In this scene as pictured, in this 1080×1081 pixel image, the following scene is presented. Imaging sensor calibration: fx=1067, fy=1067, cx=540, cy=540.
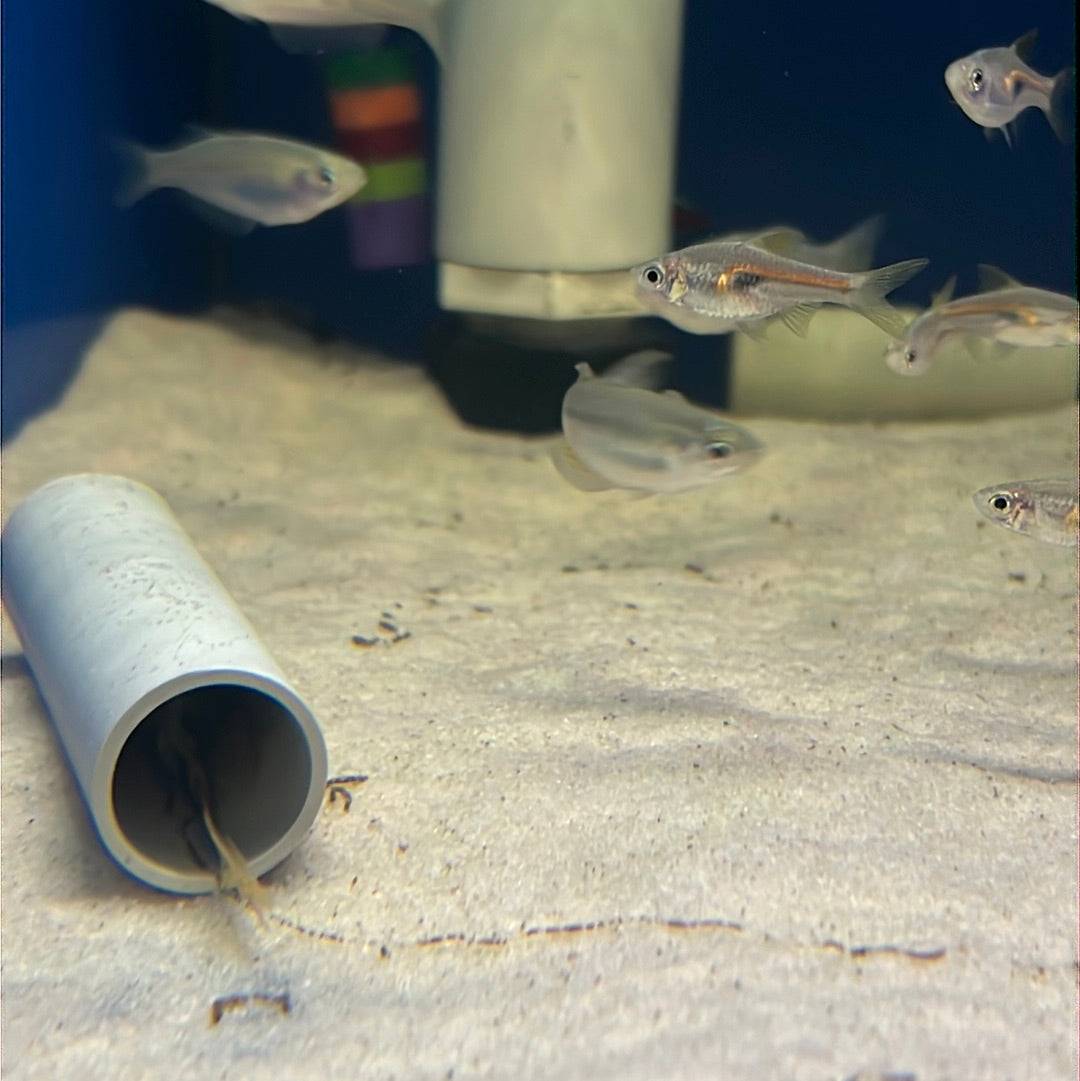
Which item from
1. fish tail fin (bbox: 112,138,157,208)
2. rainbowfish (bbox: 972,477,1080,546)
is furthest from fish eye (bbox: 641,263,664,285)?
fish tail fin (bbox: 112,138,157,208)

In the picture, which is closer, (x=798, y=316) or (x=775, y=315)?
(x=775, y=315)

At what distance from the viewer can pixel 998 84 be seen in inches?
125

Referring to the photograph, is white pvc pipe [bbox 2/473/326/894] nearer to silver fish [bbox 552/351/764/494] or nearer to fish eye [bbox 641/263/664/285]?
silver fish [bbox 552/351/764/494]

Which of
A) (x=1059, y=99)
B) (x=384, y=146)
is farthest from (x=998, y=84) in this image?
(x=384, y=146)

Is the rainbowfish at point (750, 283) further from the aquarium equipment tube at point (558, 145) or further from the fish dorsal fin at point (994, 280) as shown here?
the aquarium equipment tube at point (558, 145)

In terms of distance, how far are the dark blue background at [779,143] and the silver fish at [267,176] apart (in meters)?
1.70

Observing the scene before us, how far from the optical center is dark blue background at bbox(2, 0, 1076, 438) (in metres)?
5.70

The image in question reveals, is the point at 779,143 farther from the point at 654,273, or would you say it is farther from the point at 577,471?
the point at 577,471

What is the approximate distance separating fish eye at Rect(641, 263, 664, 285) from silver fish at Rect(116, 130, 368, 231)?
1499 mm

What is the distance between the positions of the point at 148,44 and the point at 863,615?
19.1 feet

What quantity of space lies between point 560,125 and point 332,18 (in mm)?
1572

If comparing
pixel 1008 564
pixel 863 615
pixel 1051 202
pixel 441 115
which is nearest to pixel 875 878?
pixel 863 615

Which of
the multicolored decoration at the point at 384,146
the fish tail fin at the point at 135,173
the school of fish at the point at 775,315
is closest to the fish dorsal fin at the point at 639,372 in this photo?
the school of fish at the point at 775,315

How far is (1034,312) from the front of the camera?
3129mm
